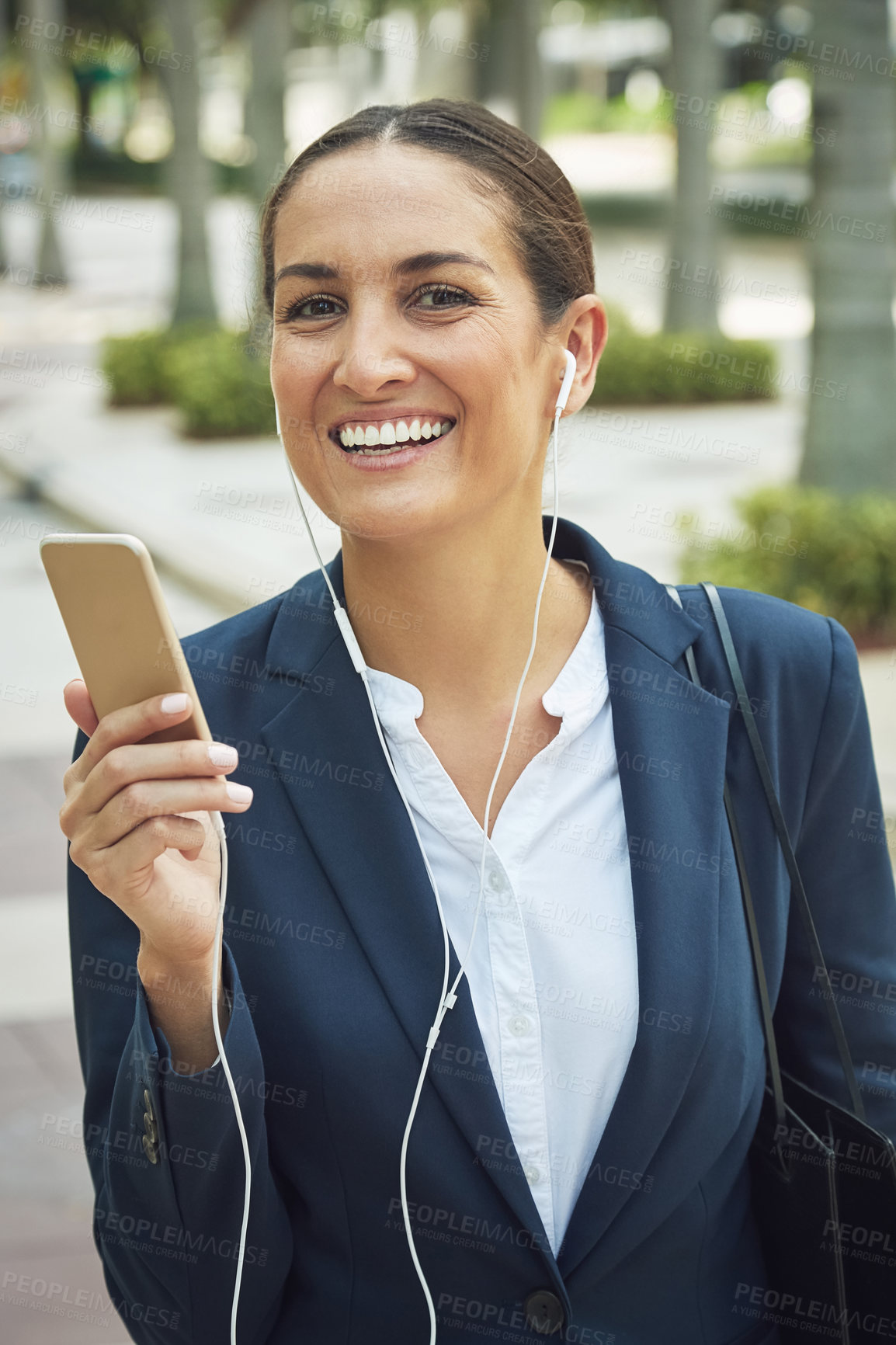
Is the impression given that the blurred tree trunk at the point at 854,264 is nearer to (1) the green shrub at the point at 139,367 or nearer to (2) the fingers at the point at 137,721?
(2) the fingers at the point at 137,721

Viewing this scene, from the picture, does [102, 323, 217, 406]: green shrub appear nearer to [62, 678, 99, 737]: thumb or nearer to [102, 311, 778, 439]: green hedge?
[102, 311, 778, 439]: green hedge

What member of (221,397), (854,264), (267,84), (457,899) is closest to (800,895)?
(457,899)

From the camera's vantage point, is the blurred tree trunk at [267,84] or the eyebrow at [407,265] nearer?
the eyebrow at [407,265]

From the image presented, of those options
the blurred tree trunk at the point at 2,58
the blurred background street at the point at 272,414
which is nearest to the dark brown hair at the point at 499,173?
the blurred background street at the point at 272,414

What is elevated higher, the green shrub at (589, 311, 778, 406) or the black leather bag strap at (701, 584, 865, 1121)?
the black leather bag strap at (701, 584, 865, 1121)

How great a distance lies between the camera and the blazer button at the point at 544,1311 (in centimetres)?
185

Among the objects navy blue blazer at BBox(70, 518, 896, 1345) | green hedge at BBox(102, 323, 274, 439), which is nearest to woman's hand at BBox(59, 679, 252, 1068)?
navy blue blazer at BBox(70, 518, 896, 1345)

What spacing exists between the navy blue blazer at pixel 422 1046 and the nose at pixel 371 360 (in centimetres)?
38

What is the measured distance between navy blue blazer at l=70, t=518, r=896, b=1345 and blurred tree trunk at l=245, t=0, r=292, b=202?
15.8m

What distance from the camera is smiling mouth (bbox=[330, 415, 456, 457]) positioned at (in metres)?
1.88

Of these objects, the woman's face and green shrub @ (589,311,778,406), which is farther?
green shrub @ (589,311,778,406)

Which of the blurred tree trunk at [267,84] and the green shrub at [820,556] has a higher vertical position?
the blurred tree trunk at [267,84]

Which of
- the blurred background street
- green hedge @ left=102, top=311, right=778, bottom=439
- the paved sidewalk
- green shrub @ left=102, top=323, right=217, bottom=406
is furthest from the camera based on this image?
green shrub @ left=102, top=323, right=217, bottom=406

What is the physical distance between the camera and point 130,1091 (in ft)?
5.74
